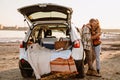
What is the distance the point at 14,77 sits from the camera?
10.6 metres

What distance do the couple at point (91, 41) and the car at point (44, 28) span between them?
0.47 meters

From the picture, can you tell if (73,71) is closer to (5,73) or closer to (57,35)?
(57,35)

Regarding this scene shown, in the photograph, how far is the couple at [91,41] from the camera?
10.7m

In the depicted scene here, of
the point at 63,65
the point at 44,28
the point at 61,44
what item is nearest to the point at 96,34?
the point at 61,44

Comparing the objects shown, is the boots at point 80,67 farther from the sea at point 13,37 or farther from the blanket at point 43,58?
the sea at point 13,37

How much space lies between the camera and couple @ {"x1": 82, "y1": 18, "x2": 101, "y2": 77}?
35.1ft

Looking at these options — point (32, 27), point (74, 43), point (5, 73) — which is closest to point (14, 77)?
point (5, 73)

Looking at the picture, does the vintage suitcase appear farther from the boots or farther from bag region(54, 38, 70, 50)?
bag region(54, 38, 70, 50)

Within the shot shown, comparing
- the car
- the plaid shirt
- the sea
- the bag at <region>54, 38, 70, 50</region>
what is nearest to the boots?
the car

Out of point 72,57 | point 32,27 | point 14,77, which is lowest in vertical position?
point 14,77

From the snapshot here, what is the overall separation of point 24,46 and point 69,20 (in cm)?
165

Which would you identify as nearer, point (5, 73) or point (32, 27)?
point (32, 27)

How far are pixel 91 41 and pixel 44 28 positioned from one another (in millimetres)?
1768

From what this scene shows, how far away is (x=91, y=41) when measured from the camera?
10.9 m
